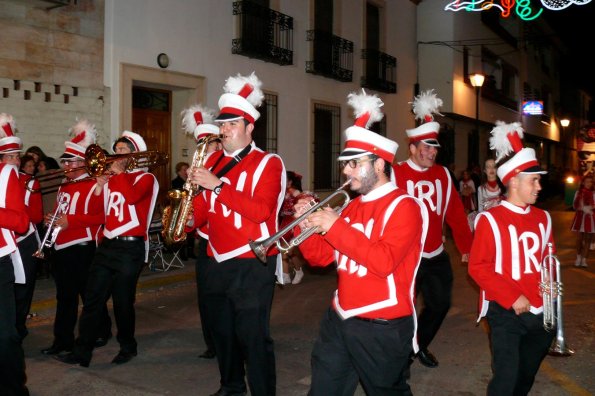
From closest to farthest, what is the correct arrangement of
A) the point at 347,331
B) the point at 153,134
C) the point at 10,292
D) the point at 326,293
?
the point at 347,331 → the point at 10,292 → the point at 326,293 → the point at 153,134

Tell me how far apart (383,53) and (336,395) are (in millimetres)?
19318

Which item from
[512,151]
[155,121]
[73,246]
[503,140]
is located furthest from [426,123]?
[155,121]

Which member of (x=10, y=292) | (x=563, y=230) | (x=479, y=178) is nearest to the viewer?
(x=10, y=292)

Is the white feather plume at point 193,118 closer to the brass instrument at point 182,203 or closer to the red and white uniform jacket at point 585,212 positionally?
the brass instrument at point 182,203

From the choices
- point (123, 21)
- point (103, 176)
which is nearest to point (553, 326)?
point (103, 176)

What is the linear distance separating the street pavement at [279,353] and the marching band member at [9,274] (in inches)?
31.6

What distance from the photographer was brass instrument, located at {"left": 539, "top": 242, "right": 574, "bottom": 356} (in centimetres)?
396

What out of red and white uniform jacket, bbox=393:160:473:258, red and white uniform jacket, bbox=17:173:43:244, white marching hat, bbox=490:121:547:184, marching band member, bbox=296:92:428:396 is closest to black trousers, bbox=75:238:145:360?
red and white uniform jacket, bbox=17:173:43:244

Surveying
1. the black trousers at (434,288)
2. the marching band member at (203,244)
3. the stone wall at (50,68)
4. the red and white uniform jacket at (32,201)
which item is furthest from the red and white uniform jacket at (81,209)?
the stone wall at (50,68)

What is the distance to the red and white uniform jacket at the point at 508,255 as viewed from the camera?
4.04 meters

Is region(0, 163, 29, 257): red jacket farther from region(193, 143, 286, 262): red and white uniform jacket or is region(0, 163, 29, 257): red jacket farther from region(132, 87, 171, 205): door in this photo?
region(132, 87, 171, 205): door

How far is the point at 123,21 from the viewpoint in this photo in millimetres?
12719

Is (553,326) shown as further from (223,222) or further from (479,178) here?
(479,178)

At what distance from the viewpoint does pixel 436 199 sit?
5941 mm
